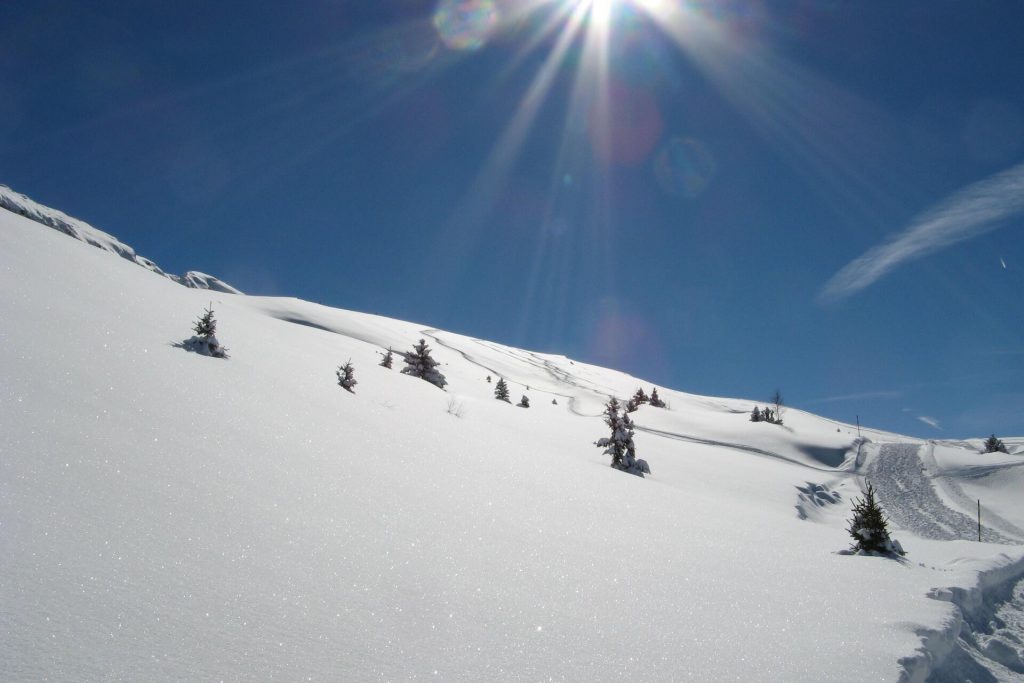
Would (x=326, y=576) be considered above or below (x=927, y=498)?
below

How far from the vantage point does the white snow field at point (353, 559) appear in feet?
7.02

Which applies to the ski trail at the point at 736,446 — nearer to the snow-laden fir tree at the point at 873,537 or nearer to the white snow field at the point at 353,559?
the white snow field at the point at 353,559

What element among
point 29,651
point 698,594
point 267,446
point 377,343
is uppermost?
point 377,343

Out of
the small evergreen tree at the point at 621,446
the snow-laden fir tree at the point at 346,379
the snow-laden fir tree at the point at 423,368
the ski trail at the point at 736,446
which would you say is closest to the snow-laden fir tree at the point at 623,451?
the small evergreen tree at the point at 621,446

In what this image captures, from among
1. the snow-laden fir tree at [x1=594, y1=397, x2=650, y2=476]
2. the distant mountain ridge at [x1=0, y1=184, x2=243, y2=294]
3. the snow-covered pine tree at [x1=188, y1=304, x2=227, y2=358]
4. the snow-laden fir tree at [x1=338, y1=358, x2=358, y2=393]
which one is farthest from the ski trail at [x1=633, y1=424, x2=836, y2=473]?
the distant mountain ridge at [x1=0, y1=184, x2=243, y2=294]

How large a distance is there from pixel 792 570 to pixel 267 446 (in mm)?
5722

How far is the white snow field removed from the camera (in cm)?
214

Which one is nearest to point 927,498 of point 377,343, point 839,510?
point 839,510

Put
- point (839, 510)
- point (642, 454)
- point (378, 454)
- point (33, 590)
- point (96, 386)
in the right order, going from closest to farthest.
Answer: point (33, 590)
point (96, 386)
point (378, 454)
point (642, 454)
point (839, 510)

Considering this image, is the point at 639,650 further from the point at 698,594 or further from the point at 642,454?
the point at 642,454

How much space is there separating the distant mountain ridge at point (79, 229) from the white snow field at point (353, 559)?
17331 mm

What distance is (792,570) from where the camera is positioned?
5.41m

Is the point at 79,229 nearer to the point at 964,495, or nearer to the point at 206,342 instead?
the point at 206,342

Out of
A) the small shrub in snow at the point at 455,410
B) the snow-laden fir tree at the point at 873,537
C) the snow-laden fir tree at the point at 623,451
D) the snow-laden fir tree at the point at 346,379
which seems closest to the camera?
the snow-laden fir tree at the point at 873,537
